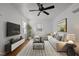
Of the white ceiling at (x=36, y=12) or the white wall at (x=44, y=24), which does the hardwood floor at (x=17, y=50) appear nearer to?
the white wall at (x=44, y=24)

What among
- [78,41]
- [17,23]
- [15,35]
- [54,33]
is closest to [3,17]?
[17,23]

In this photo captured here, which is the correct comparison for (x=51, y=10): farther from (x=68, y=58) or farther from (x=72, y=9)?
(x=68, y=58)

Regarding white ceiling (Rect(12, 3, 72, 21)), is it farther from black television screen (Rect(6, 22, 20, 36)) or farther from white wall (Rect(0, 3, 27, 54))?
black television screen (Rect(6, 22, 20, 36))

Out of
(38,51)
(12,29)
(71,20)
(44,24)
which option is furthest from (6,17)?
(71,20)

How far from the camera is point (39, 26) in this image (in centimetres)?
312

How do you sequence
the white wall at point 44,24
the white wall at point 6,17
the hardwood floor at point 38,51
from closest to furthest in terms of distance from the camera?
1. the white wall at point 6,17
2. the hardwood floor at point 38,51
3. the white wall at point 44,24

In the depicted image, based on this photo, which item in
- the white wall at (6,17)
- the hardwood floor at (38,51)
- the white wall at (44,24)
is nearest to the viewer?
the white wall at (6,17)

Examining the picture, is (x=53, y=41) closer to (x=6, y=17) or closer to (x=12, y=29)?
(x=12, y=29)

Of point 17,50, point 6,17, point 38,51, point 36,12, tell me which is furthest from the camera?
point 38,51

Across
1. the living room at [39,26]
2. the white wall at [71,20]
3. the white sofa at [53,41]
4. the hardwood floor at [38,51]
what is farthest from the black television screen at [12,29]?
the white wall at [71,20]

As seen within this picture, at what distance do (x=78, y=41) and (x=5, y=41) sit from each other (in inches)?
83.9

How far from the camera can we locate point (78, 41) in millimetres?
2957

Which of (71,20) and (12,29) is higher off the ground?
(71,20)

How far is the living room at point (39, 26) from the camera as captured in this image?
2861 millimetres
